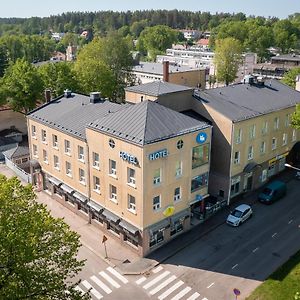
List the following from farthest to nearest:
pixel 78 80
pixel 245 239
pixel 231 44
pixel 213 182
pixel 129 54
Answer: pixel 231 44
pixel 129 54
pixel 78 80
pixel 213 182
pixel 245 239

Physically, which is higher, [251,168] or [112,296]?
[251,168]

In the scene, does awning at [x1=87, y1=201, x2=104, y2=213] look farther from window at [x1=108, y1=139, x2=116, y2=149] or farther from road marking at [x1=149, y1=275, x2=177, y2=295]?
road marking at [x1=149, y1=275, x2=177, y2=295]

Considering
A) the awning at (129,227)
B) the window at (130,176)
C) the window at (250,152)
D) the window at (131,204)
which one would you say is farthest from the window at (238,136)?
the awning at (129,227)

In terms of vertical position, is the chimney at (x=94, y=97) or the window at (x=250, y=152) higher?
the chimney at (x=94, y=97)

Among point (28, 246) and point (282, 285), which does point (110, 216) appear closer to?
point (282, 285)

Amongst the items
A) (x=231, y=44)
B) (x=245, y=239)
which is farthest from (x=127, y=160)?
(x=231, y=44)

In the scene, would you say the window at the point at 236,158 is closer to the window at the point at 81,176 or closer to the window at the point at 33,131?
the window at the point at 81,176

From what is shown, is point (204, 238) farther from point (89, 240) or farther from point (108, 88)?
point (108, 88)
